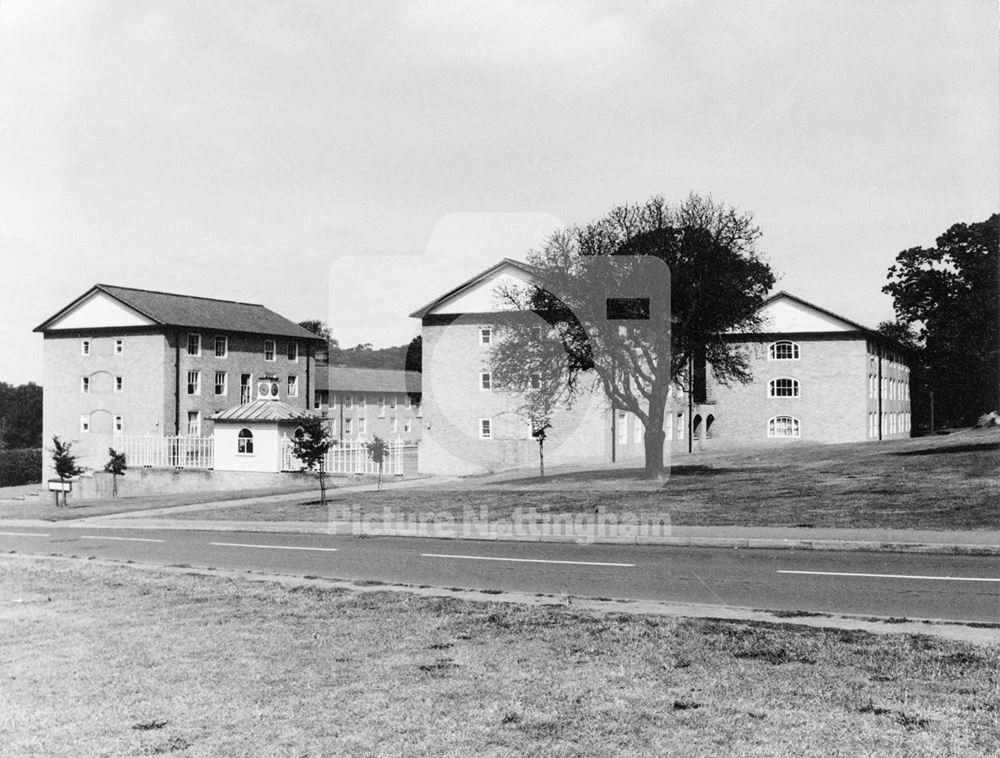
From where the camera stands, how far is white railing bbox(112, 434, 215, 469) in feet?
130

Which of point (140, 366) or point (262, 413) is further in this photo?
point (140, 366)

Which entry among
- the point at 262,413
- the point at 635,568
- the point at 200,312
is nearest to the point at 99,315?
the point at 200,312

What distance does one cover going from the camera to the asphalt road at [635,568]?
1056 cm

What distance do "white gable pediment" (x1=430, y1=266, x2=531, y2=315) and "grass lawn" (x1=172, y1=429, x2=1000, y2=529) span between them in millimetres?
11538

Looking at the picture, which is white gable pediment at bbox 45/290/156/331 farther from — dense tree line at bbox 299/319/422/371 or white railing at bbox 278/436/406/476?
dense tree line at bbox 299/319/422/371

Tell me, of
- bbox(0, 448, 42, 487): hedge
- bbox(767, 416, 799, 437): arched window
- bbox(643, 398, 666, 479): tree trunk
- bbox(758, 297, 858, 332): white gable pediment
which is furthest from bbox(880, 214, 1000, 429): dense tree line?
bbox(0, 448, 42, 487): hedge

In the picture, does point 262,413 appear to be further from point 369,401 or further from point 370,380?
point 370,380

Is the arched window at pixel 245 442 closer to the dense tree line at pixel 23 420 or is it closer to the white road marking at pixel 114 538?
the white road marking at pixel 114 538

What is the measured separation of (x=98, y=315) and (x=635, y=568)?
165ft

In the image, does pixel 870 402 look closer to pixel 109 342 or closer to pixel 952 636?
pixel 109 342

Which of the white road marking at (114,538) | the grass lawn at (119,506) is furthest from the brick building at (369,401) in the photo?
the white road marking at (114,538)

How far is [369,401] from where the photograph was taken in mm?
70438

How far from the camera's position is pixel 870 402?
56219 millimetres

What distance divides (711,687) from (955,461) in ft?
77.5
